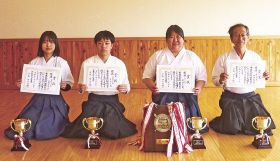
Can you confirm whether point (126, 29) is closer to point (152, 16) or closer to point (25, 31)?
point (152, 16)

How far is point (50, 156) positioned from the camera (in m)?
3.56

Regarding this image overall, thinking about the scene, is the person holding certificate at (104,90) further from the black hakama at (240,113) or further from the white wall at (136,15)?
the white wall at (136,15)

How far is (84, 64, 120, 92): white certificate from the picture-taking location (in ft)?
13.4

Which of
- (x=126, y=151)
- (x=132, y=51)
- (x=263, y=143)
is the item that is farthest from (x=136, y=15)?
(x=263, y=143)

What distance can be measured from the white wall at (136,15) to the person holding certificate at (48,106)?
3128mm

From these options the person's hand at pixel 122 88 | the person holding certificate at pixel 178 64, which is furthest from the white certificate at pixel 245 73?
the person's hand at pixel 122 88

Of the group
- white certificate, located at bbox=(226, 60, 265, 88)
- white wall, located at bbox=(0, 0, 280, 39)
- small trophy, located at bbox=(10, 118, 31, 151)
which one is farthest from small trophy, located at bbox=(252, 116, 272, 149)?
white wall, located at bbox=(0, 0, 280, 39)

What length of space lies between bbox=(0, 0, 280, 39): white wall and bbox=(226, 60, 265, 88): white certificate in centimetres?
325

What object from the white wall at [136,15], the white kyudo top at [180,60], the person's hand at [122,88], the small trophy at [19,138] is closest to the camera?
the small trophy at [19,138]

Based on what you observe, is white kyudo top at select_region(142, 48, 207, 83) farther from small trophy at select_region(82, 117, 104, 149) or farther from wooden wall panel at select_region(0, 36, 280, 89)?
wooden wall panel at select_region(0, 36, 280, 89)

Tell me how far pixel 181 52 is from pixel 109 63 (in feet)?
2.58

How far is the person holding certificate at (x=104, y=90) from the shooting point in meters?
4.08

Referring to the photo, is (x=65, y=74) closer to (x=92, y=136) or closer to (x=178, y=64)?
(x=92, y=136)

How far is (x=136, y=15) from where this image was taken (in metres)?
7.32
